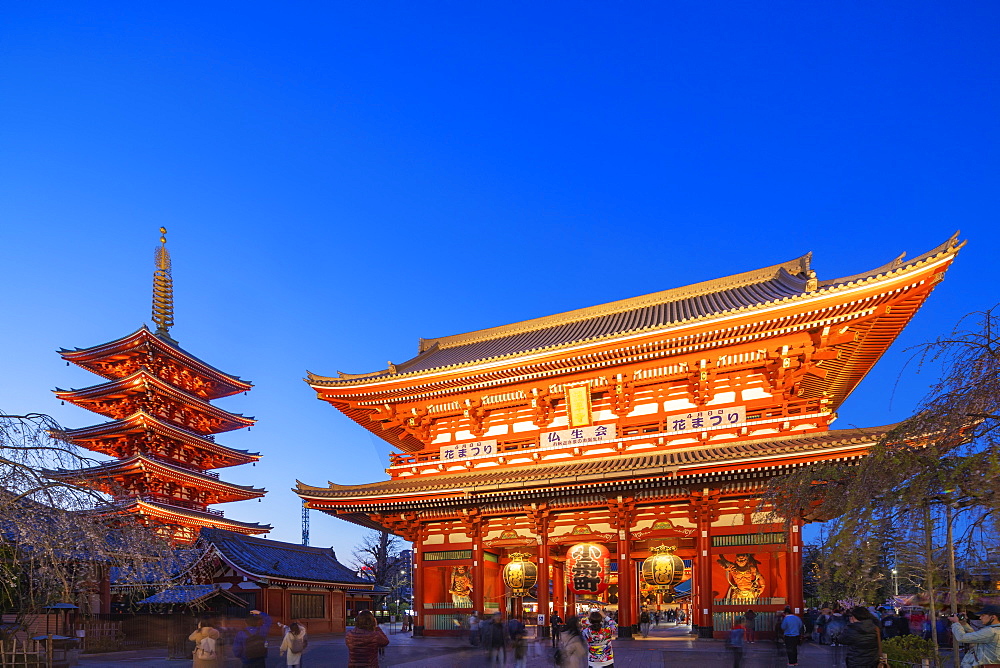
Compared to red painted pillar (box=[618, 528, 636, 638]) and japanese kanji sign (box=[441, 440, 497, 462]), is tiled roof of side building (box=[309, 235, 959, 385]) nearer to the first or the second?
japanese kanji sign (box=[441, 440, 497, 462])

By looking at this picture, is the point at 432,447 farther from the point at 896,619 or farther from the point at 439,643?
the point at 896,619

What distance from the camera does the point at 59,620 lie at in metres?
28.1

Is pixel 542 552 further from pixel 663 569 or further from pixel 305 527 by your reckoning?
pixel 305 527

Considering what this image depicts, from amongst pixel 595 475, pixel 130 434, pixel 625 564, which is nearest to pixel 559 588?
pixel 625 564

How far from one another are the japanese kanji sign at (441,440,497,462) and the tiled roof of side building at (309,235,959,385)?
Answer: 3074mm

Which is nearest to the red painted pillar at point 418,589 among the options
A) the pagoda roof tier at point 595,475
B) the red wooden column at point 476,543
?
the pagoda roof tier at point 595,475

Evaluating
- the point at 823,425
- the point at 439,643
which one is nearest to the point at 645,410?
the point at 823,425

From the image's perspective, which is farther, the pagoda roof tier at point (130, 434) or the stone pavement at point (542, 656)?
the pagoda roof tier at point (130, 434)

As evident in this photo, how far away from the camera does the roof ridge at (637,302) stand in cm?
2773

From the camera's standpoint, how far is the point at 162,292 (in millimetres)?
47625

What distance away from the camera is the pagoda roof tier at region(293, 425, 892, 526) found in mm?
19234

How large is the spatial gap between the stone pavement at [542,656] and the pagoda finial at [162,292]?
1029 inches

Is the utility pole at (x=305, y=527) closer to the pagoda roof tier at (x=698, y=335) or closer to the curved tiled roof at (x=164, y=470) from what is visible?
the curved tiled roof at (x=164, y=470)

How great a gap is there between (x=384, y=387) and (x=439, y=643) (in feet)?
29.7
